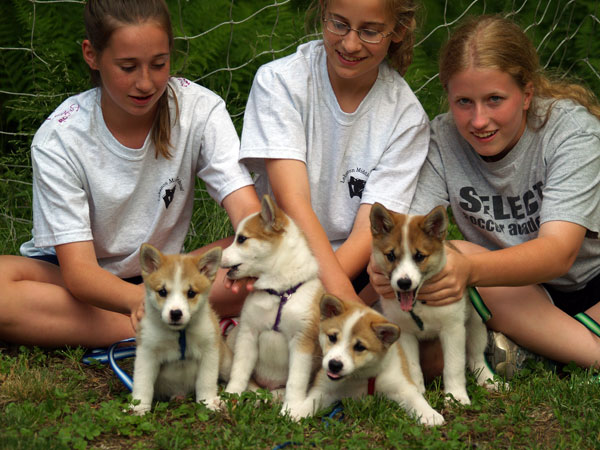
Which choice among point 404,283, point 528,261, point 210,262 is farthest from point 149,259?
point 528,261

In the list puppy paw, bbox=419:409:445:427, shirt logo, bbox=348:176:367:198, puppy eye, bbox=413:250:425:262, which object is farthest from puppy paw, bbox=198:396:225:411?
shirt logo, bbox=348:176:367:198

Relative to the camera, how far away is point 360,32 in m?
4.28

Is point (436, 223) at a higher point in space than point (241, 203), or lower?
higher

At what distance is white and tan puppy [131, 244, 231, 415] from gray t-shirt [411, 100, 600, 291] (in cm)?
156

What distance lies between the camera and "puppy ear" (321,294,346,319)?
3573 millimetres

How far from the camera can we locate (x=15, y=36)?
21.4 feet

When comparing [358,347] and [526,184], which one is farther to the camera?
[526,184]

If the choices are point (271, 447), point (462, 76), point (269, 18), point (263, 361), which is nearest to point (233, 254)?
point (263, 361)

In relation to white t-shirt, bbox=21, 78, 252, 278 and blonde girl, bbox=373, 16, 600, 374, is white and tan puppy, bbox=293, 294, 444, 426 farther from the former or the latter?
white t-shirt, bbox=21, 78, 252, 278

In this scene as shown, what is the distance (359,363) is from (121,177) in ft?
6.05

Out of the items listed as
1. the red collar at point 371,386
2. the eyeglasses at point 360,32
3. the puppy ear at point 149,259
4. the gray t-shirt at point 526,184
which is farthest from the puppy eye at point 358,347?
the eyeglasses at point 360,32

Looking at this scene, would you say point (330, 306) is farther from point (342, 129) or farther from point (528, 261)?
point (342, 129)

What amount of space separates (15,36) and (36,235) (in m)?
3.04

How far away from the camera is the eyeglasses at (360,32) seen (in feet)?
14.0
